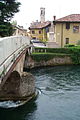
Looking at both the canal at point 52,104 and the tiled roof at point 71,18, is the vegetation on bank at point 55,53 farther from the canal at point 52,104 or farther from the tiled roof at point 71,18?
the canal at point 52,104

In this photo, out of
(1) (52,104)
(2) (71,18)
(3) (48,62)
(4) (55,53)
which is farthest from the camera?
(2) (71,18)

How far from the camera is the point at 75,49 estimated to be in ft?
185

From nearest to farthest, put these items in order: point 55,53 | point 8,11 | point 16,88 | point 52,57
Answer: point 16,88 < point 8,11 < point 52,57 < point 55,53

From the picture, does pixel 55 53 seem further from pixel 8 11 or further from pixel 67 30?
pixel 8 11

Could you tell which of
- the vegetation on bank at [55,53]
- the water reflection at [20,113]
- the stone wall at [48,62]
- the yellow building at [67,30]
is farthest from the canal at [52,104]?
the yellow building at [67,30]

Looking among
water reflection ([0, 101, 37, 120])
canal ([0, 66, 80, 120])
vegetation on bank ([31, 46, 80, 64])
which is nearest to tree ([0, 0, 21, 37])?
canal ([0, 66, 80, 120])

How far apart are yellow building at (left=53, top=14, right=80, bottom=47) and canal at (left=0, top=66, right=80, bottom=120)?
28.7m

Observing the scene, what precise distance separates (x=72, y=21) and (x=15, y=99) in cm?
4251

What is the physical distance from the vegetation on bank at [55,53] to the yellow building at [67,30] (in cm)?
902

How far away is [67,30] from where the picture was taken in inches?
2640

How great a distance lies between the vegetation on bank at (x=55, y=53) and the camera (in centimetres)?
5344

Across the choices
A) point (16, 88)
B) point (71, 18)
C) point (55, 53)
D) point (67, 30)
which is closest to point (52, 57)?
point (55, 53)

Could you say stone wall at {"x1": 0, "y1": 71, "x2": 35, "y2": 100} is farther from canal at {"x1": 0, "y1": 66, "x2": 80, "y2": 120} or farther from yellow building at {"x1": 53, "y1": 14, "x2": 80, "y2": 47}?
yellow building at {"x1": 53, "y1": 14, "x2": 80, "y2": 47}

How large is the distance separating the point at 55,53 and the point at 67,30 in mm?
12444
